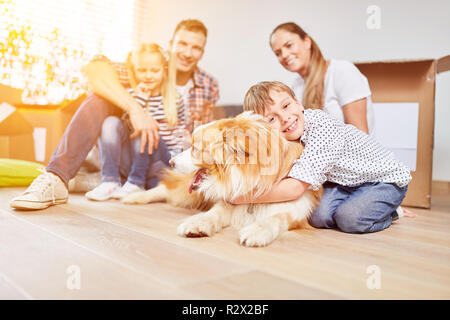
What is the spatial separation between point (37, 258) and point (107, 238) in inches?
9.6

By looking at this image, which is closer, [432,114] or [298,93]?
[298,93]

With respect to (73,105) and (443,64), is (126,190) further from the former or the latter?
(443,64)

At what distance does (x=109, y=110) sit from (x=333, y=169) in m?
1.31

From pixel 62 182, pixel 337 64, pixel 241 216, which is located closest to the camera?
pixel 241 216

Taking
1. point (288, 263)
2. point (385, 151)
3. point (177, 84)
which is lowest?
point (288, 263)

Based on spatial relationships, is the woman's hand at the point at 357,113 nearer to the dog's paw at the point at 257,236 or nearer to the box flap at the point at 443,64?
the box flap at the point at 443,64

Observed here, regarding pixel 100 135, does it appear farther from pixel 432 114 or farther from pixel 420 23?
pixel 420 23

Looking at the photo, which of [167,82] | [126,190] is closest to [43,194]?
[126,190]

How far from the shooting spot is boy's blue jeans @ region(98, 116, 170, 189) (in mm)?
1999

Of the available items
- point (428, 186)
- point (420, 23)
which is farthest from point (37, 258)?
point (420, 23)

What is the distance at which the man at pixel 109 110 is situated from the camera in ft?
5.48

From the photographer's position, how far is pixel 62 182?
173 centimetres

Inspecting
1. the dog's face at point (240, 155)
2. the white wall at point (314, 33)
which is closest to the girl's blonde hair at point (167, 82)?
the white wall at point (314, 33)

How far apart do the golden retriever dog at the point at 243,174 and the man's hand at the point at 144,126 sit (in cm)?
58
